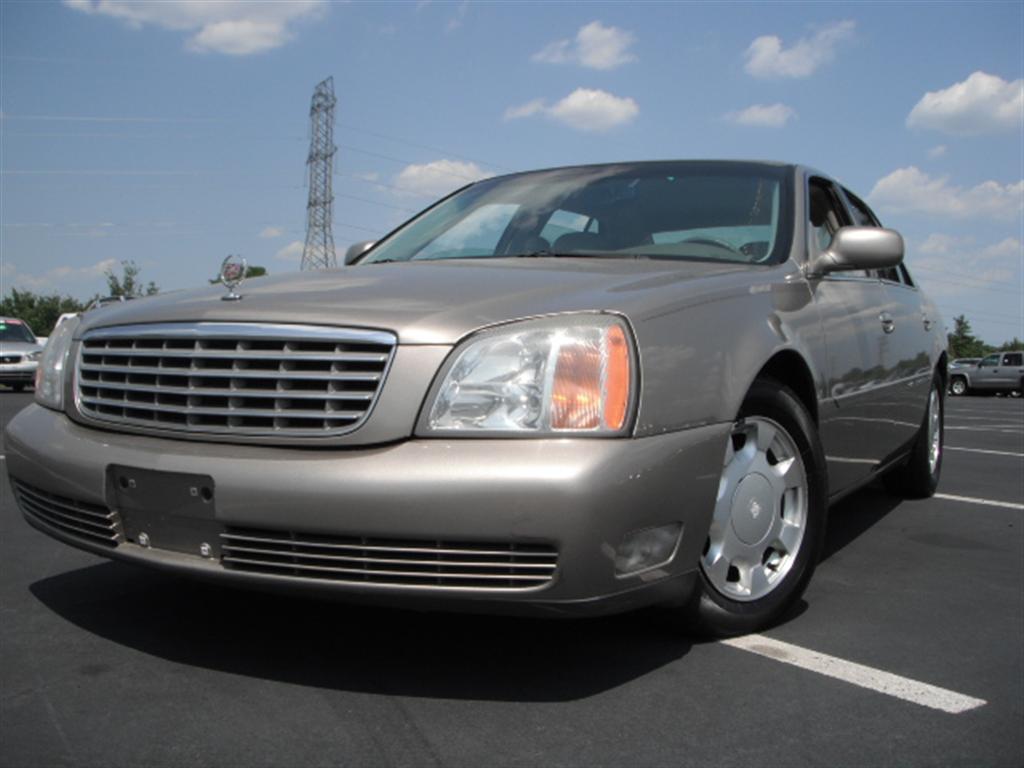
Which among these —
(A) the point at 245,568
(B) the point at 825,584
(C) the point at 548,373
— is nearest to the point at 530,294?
(C) the point at 548,373

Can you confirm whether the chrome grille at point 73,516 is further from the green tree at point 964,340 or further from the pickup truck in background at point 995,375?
the green tree at point 964,340

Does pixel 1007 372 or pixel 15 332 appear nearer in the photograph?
pixel 15 332

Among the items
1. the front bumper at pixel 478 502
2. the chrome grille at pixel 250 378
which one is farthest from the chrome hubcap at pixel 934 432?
the chrome grille at pixel 250 378

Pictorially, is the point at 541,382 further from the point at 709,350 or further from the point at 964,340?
the point at 964,340

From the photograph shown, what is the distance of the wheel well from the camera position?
3182 millimetres

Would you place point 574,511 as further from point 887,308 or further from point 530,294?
point 887,308

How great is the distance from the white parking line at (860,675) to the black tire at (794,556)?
0.06m

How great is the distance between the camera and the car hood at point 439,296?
8.27ft

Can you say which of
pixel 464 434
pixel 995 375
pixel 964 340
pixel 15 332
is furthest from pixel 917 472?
pixel 964 340

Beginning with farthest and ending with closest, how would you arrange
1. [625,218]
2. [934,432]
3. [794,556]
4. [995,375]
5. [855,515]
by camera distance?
[995,375], [934,432], [855,515], [625,218], [794,556]

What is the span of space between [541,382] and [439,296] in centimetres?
43

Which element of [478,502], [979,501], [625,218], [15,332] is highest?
[625,218]

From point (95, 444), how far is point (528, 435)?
1.24 m

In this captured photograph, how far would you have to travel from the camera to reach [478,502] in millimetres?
2271
